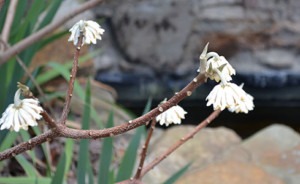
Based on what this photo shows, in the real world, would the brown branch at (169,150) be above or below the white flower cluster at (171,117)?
below

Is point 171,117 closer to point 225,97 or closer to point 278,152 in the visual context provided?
point 225,97

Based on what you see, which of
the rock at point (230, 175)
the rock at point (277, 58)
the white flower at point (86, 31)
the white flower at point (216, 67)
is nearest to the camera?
the white flower at point (216, 67)

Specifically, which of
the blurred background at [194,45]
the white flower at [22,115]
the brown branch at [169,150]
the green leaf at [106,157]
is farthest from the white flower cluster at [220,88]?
the blurred background at [194,45]

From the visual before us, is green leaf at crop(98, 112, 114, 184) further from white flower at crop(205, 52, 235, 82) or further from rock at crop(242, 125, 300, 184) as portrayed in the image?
rock at crop(242, 125, 300, 184)

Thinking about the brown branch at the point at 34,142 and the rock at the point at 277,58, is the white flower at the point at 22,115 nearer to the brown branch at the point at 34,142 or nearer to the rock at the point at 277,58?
the brown branch at the point at 34,142

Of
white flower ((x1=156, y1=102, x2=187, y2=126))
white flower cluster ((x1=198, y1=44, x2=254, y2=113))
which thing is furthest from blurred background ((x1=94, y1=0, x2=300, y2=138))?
white flower cluster ((x1=198, y1=44, x2=254, y2=113))

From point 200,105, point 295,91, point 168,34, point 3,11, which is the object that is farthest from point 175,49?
point 3,11

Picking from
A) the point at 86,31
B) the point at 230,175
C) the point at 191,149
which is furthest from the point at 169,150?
the point at 191,149
